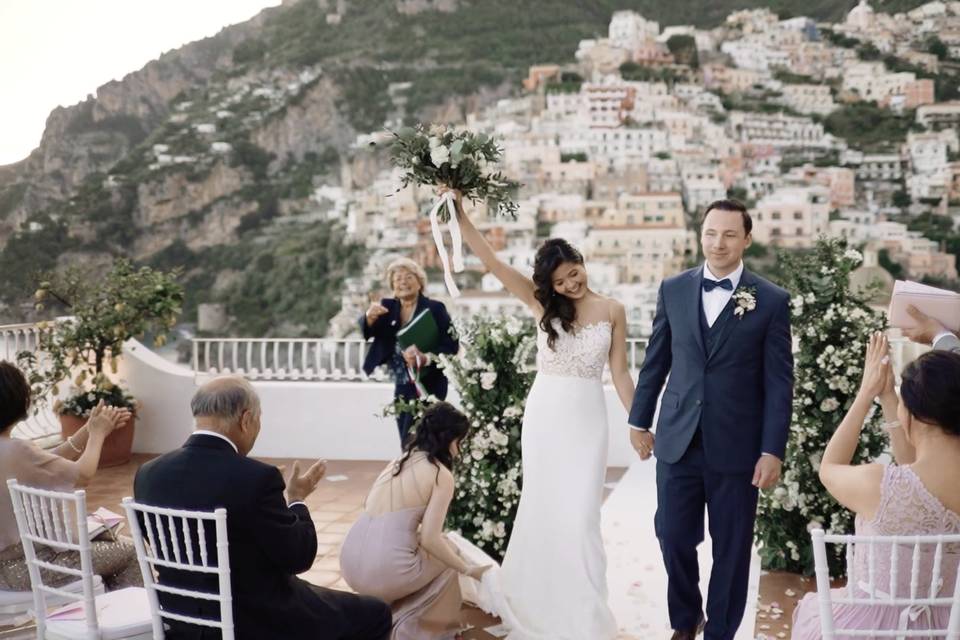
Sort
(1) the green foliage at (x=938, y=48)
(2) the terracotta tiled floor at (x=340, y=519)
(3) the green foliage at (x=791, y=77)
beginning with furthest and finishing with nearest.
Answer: (3) the green foliage at (x=791, y=77), (1) the green foliage at (x=938, y=48), (2) the terracotta tiled floor at (x=340, y=519)

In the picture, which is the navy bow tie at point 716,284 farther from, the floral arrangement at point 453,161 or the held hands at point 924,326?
the floral arrangement at point 453,161

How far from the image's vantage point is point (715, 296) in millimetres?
2635

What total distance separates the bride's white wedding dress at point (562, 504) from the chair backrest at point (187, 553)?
4.10 ft

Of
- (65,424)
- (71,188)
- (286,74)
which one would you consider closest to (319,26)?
(286,74)

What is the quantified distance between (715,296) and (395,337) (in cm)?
234

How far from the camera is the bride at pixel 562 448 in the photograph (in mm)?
2990

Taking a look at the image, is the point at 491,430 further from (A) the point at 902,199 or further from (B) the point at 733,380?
(A) the point at 902,199

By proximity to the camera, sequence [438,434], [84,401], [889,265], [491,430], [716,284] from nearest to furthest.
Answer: [716,284], [438,434], [491,430], [84,401], [889,265]

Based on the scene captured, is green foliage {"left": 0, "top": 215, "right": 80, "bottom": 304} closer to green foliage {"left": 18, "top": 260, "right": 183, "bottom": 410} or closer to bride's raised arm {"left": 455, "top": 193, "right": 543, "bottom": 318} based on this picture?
green foliage {"left": 18, "top": 260, "right": 183, "bottom": 410}

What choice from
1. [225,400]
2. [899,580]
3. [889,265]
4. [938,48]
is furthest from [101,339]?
[938,48]

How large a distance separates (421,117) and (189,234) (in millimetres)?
9552

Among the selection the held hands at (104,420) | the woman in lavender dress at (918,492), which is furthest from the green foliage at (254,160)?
the woman in lavender dress at (918,492)

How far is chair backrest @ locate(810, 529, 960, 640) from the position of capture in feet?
5.34

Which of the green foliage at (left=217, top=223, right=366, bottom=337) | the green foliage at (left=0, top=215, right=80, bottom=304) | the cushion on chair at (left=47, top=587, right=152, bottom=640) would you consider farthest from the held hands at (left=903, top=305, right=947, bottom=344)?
the green foliage at (left=217, top=223, right=366, bottom=337)
